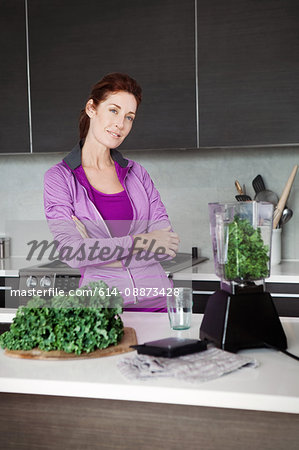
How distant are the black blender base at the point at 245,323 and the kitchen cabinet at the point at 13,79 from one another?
6.98 ft

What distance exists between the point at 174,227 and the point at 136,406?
218 centimetres

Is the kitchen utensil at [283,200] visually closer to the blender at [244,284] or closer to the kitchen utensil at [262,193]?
the kitchen utensil at [262,193]

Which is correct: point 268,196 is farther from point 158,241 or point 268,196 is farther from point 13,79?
point 13,79

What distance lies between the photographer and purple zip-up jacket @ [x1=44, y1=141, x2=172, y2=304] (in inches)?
79.0

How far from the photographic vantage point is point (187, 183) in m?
3.39

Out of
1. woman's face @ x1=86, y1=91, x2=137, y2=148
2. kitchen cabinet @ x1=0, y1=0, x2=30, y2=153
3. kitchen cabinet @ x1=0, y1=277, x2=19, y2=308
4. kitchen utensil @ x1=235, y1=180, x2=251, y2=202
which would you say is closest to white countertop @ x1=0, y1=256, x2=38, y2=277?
kitchen cabinet @ x1=0, y1=277, x2=19, y2=308

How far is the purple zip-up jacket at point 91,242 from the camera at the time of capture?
201cm

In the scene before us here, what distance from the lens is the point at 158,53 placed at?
2955mm

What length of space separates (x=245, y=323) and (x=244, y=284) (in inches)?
3.9

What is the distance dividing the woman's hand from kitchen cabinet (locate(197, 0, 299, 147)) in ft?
3.35

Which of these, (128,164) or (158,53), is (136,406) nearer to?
(128,164)
